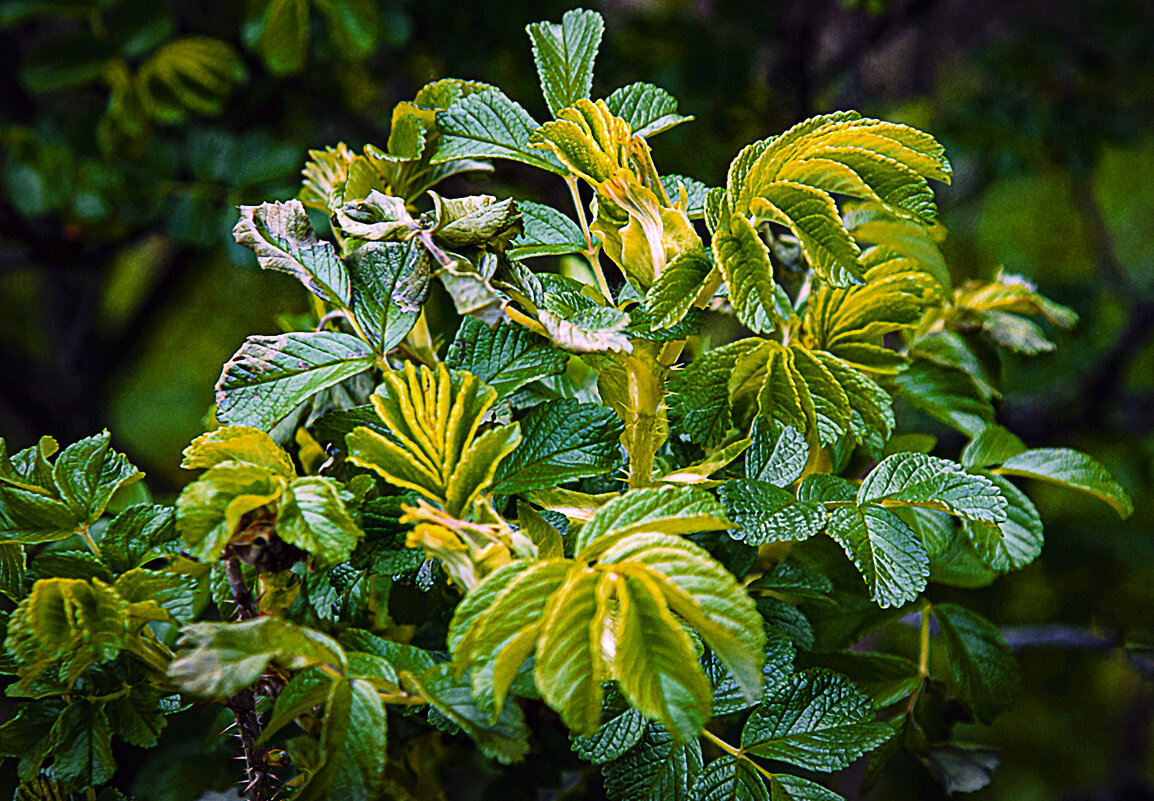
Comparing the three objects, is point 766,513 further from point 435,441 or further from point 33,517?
point 33,517

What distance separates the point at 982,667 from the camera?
41 cm

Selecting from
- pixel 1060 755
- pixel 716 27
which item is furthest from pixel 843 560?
pixel 1060 755

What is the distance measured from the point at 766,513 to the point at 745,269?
8 cm

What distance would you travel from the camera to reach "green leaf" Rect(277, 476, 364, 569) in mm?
256

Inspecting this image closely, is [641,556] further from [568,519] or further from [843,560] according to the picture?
[843,560]

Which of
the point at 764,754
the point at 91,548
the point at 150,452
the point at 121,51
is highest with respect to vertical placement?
the point at 121,51

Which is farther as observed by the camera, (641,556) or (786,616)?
(786,616)

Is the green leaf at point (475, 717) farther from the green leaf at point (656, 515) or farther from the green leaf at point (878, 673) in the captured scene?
the green leaf at point (878, 673)

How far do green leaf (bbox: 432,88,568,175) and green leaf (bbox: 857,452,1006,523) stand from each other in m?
0.17

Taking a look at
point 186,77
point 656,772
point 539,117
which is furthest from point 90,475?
point 539,117

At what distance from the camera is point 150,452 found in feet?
7.00

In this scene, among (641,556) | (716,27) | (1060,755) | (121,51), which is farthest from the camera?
(1060,755)

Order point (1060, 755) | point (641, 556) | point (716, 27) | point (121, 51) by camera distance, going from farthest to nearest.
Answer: point (1060, 755), point (716, 27), point (121, 51), point (641, 556)

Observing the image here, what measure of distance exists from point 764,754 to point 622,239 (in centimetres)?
19
